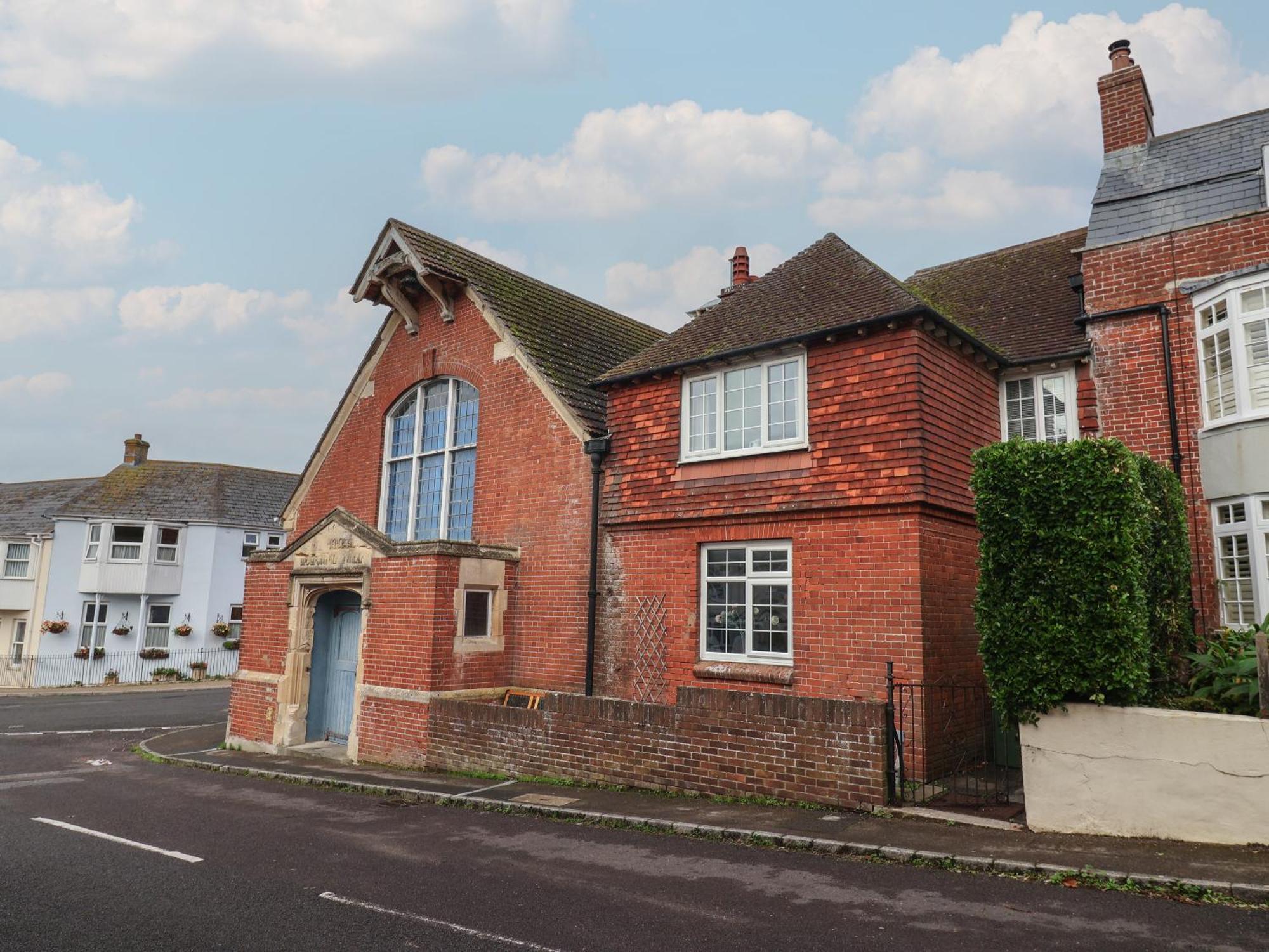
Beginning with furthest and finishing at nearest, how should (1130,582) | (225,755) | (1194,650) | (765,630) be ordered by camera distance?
(225,755), (765,630), (1194,650), (1130,582)

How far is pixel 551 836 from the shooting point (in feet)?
28.2

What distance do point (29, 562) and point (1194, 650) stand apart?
4177cm

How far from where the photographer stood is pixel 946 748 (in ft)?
34.1

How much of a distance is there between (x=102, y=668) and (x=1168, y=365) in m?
38.9

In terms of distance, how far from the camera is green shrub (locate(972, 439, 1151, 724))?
7793mm

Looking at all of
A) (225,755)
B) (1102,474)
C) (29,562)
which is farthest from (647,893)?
(29,562)

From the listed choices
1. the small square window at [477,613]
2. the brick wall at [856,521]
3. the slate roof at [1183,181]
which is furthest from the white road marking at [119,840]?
the slate roof at [1183,181]

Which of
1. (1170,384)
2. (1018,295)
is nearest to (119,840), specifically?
(1170,384)

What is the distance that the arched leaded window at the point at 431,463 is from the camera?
53.4ft

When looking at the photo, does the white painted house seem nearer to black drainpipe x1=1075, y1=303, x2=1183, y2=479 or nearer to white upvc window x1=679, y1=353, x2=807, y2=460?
white upvc window x1=679, y1=353, x2=807, y2=460

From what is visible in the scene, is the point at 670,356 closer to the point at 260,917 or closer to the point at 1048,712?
the point at 1048,712

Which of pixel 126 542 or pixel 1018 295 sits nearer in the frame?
pixel 1018 295

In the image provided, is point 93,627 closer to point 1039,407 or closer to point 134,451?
point 134,451

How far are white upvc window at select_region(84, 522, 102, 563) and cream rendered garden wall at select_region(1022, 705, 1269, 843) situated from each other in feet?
125
